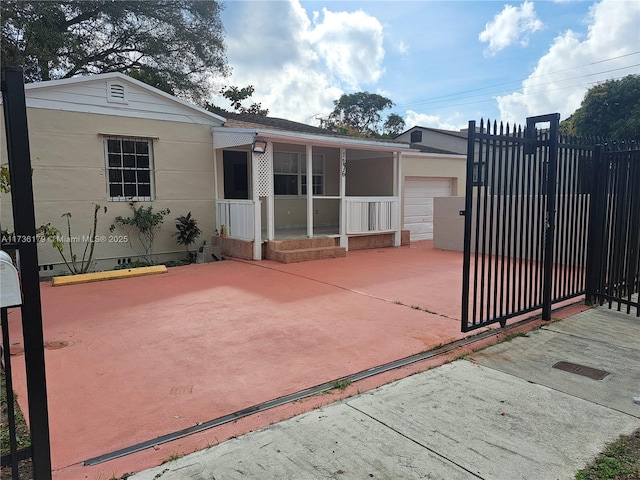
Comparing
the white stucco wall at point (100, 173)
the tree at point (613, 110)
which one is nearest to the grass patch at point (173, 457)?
the white stucco wall at point (100, 173)

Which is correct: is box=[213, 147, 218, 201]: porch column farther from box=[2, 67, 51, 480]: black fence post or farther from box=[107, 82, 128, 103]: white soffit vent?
box=[2, 67, 51, 480]: black fence post

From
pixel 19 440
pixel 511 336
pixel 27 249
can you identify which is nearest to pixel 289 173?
pixel 511 336

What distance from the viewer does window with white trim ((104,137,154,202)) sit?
945 centimetres

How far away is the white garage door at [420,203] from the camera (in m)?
14.1

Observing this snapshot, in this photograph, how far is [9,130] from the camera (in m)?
1.89

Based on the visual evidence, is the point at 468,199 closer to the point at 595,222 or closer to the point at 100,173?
the point at 595,222

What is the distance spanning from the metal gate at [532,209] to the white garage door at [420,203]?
8.12 meters

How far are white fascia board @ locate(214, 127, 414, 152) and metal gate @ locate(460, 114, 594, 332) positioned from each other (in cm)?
526

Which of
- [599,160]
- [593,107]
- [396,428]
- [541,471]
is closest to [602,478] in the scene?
[541,471]

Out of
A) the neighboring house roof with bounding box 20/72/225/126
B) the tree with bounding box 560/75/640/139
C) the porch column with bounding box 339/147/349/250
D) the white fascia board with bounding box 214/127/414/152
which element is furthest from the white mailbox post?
the tree with bounding box 560/75/640/139

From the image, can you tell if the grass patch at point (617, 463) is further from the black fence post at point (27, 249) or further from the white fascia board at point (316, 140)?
the white fascia board at point (316, 140)

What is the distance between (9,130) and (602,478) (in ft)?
11.8

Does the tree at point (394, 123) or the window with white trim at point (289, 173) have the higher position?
the tree at point (394, 123)

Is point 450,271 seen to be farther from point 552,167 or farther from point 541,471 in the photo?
point 541,471
